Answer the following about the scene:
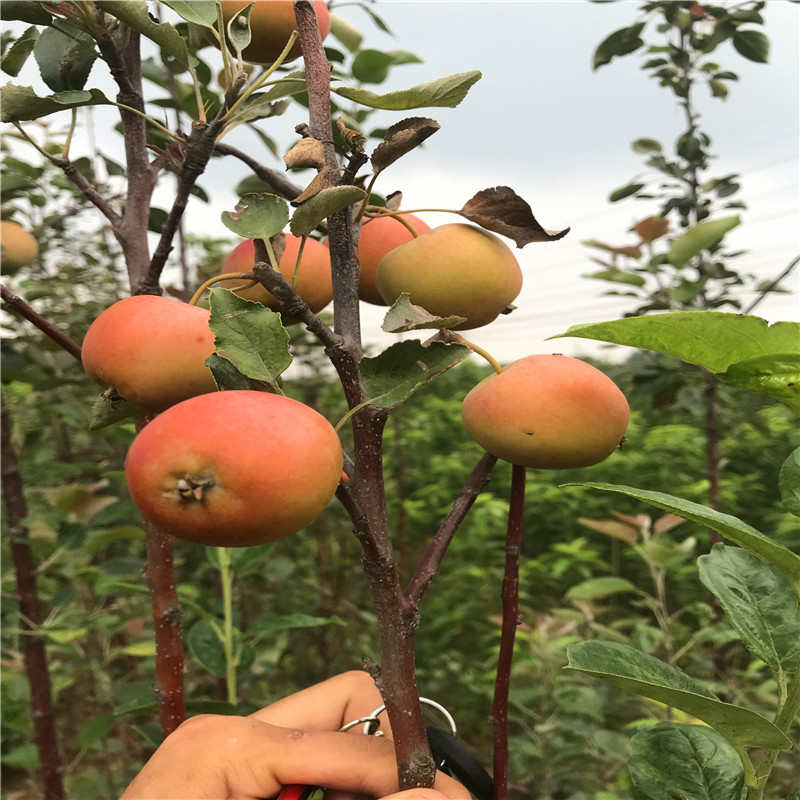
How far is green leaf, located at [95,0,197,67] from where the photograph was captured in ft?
1.69

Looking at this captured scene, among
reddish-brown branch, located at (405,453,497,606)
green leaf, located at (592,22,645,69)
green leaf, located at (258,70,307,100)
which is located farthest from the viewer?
green leaf, located at (592,22,645,69)

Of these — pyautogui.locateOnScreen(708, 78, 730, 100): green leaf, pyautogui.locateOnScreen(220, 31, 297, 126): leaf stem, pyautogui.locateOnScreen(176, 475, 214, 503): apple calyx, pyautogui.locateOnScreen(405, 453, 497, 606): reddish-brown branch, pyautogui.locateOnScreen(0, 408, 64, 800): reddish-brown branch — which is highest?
pyautogui.locateOnScreen(708, 78, 730, 100): green leaf

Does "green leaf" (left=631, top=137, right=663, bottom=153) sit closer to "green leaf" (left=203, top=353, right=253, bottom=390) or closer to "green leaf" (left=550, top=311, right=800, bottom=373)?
"green leaf" (left=550, top=311, right=800, bottom=373)

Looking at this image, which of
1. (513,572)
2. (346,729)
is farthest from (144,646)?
(513,572)

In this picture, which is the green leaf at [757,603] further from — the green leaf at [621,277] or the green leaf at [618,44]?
the green leaf at [618,44]

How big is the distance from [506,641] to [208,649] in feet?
2.30

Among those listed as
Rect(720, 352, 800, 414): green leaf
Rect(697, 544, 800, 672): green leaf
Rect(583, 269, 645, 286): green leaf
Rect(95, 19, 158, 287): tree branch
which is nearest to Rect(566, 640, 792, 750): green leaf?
Rect(697, 544, 800, 672): green leaf

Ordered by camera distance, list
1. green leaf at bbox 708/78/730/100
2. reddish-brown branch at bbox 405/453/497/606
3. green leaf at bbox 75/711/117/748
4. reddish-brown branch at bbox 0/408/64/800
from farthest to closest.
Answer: green leaf at bbox 708/78/730/100 < green leaf at bbox 75/711/117/748 < reddish-brown branch at bbox 0/408/64/800 < reddish-brown branch at bbox 405/453/497/606

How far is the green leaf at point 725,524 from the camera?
372 millimetres

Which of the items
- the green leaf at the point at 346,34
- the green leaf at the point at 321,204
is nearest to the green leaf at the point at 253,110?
the green leaf at the point at 321,204

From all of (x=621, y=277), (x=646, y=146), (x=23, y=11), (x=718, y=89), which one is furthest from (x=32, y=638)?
(x=718, y=89)

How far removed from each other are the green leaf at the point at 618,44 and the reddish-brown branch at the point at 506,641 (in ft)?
4.56

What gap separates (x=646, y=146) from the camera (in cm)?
189

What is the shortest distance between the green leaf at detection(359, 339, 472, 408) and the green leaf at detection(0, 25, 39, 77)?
542 millimetres
